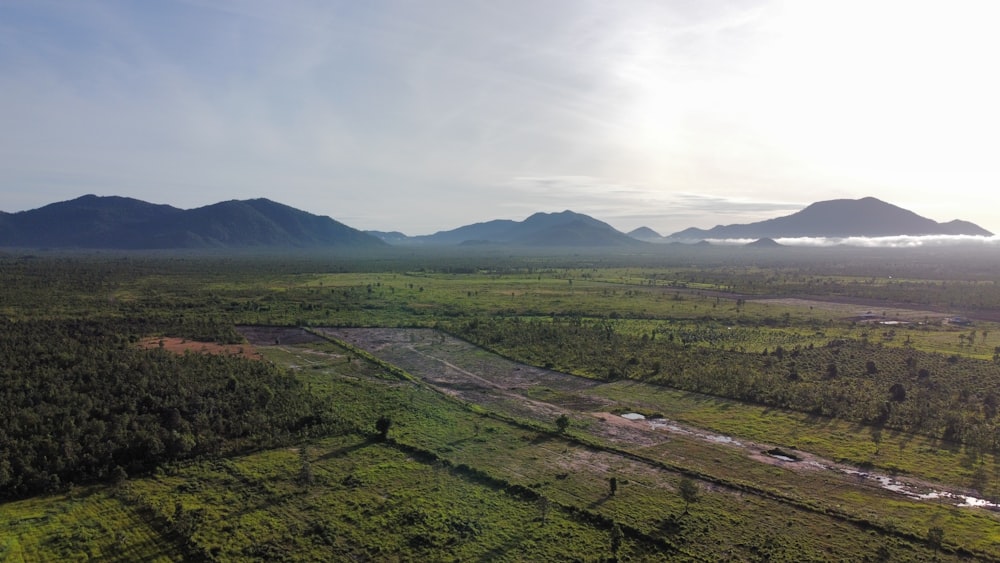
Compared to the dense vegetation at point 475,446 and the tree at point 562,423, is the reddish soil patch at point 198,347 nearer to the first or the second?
the dense vegetation at point 475,446

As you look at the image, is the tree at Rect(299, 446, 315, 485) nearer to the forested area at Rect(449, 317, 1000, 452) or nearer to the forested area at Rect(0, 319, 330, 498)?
the forested area at Rect(0, 319, 330, 498)

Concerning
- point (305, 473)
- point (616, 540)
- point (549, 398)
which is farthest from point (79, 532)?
point (549, 398)

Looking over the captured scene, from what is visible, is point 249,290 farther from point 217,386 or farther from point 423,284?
point 217,386

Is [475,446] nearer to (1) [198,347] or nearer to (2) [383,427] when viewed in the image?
(2) [383,427]

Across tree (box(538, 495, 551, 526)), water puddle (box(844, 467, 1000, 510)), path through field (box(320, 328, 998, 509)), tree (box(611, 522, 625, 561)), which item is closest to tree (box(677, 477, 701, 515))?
tree (box(611, 522, 625, 561))

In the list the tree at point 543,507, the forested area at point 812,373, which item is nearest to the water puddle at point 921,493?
the forested area at point 812,373

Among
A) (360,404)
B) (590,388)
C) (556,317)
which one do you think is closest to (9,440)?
(360,404)
